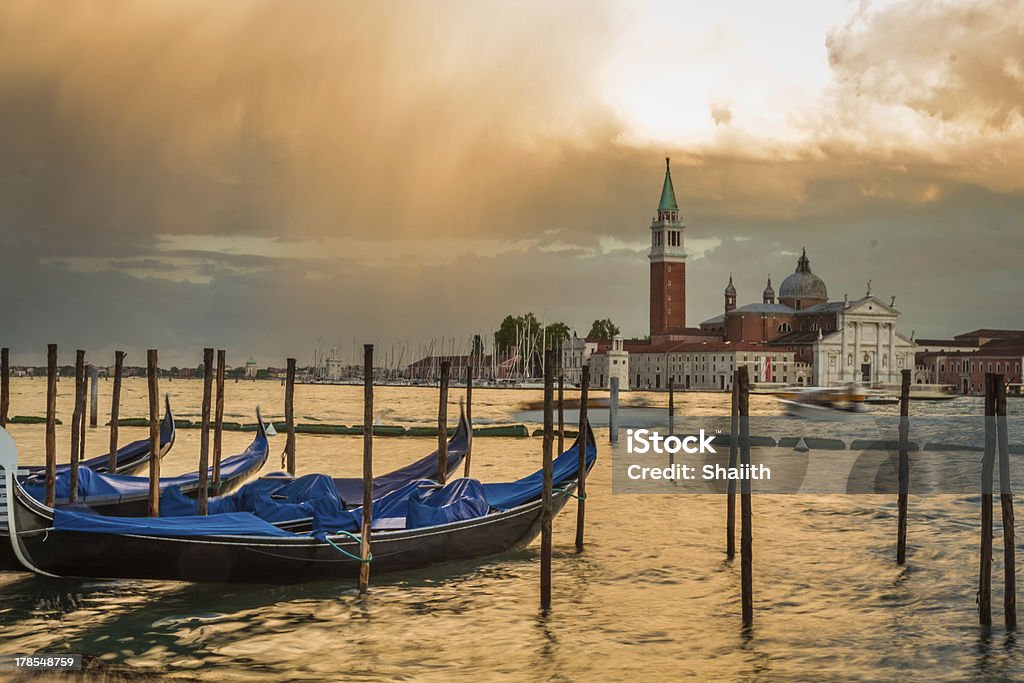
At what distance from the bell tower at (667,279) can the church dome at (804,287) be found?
8594 mm

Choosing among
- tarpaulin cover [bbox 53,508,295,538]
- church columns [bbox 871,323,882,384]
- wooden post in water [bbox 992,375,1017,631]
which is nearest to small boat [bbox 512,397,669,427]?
tarpaulin cover [bbox 53,508,295,538]

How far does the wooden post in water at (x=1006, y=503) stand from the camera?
7.25 m

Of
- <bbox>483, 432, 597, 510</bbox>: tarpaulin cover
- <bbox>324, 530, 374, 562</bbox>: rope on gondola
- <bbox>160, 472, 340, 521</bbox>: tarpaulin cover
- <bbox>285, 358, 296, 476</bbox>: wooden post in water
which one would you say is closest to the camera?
<bbox>324, 530, 374, 562</bbox>: rope on gondola

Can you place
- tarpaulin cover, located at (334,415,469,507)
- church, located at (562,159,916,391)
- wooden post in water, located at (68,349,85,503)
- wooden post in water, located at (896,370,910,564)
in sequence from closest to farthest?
wooden post in water, located at (896,370,910,564) → wooden post in water, located at (68,349,85,503) → tarpaulin cover, located at (334,415,469,507) → church, located at (562,159,916,391)

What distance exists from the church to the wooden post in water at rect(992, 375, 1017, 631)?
6923cm

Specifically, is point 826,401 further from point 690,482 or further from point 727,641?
point 727,641

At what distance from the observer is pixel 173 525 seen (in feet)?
26.6

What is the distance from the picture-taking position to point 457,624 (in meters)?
7.88

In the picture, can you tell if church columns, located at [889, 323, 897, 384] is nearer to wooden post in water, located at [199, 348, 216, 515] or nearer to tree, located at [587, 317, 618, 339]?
tree, located at [587, 317, 618, 339]

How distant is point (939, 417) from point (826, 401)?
45.4 feet

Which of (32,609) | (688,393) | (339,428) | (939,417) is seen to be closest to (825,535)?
(32,609)

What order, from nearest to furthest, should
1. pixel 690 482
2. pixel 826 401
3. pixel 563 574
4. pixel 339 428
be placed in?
1. pixel 563 574
2. pixel 690 482
3. pixel 339 428
4. pixel 826 401

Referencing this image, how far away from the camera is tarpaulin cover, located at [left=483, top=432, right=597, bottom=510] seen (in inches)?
400

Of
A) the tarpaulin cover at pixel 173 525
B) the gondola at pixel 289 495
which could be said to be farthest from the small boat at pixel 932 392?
the tarpaulin cover at pixel 173 525
